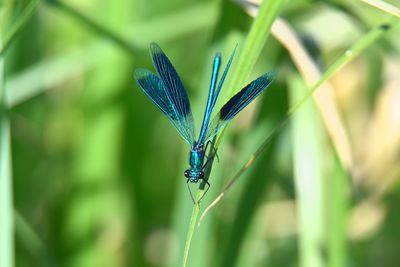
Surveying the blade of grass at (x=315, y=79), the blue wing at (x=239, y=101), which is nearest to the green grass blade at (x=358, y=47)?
the blue wing at (x=239, y=101)

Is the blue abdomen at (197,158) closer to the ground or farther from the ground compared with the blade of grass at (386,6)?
closer to the ground

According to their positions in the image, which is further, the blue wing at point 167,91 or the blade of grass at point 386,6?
the blue wing at point 167,91

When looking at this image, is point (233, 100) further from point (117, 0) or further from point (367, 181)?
point (367, 181)

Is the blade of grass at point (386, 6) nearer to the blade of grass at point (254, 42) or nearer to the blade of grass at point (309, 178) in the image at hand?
the blade of grass at point (254, 42)

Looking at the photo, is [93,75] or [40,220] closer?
[93,75]

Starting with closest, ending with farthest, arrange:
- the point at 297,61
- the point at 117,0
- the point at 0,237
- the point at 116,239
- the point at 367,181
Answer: the point at 0,237, the point at 297,61, the point at 117,0, the point at 116,239, the point at 367,181

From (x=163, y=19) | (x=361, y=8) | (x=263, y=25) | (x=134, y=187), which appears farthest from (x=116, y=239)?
(x=263, y=25)

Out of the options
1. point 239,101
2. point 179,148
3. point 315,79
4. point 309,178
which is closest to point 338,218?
Result: point 309,178
